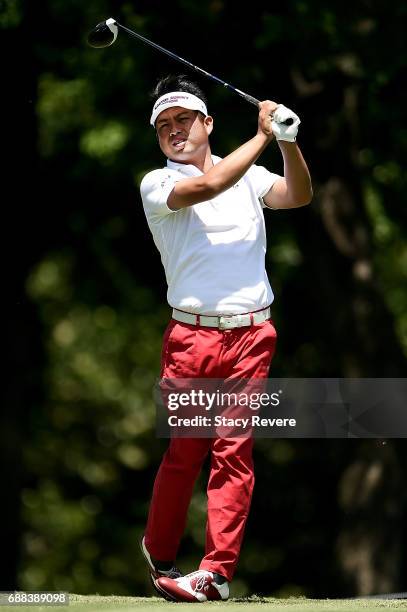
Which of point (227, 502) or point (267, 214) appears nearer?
point (227, 502)

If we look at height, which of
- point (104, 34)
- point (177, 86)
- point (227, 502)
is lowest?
point (227, 502)

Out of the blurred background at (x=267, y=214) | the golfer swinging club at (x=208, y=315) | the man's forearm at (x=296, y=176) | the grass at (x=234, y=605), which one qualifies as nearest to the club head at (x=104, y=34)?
the golfer swinging club at (x=208, y=315)

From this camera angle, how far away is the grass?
5.47 meters

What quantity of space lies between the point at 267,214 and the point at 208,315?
9.01 meters

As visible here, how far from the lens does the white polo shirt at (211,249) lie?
595cm

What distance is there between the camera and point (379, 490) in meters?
14.5

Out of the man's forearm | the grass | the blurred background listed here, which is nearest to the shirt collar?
the man's forearm

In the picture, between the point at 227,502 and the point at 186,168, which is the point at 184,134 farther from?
the point at 227,502

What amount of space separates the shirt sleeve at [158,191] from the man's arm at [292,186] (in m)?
0.44

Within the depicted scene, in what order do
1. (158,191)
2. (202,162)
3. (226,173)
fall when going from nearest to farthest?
(226,173) < (158,191) < (202,162)

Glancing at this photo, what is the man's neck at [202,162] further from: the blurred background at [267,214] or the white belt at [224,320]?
the blurred background at [267,214]

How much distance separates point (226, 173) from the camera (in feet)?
18.6

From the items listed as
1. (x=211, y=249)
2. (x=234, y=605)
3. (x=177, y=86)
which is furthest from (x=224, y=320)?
(x=234, y=605)

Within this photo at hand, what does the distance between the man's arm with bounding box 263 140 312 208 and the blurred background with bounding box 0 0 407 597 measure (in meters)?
6.64
